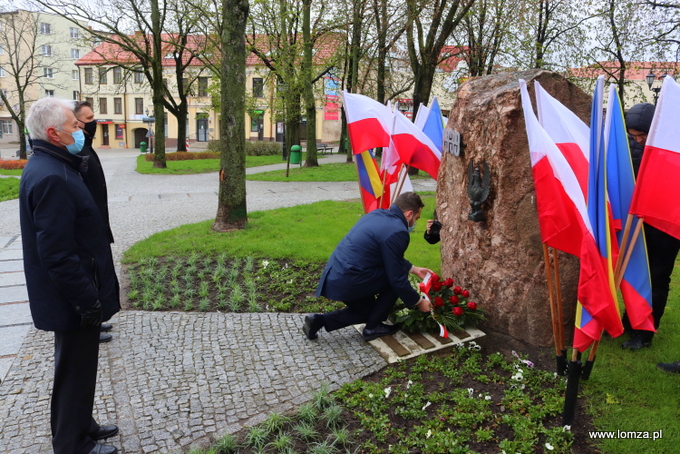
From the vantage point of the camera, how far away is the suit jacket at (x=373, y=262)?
4.37 meters

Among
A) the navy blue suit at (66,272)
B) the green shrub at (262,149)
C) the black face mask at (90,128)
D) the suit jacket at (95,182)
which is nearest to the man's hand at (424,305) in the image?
the navy blue suit at (66,272)

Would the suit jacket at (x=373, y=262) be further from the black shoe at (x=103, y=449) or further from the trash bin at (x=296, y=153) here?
the trash bin at (x=296, y=153)

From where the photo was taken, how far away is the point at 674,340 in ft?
16.0

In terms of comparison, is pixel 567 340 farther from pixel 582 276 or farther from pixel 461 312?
pixel 582 276

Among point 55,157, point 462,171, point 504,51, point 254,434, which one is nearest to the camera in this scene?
point 55,157

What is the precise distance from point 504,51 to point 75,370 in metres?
23.0

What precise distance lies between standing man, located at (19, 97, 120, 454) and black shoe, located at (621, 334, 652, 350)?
413 cm

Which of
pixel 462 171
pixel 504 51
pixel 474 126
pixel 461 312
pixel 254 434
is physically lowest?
pixel 254 434

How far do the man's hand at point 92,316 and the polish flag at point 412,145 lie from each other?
443 cm

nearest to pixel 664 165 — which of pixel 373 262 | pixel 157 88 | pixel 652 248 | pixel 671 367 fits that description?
pixel 652 248

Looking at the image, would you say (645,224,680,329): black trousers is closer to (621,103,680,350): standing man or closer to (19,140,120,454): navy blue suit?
(621,103,680,350): standing man

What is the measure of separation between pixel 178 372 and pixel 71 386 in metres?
1.23

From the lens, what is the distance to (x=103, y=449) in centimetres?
326

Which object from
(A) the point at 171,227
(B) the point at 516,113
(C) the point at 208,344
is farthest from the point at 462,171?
(A) the point at 171,227
